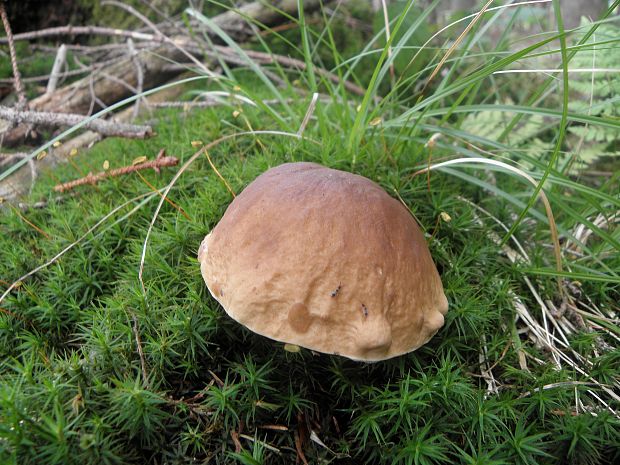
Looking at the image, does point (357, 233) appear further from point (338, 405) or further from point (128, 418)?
point (128, 418)

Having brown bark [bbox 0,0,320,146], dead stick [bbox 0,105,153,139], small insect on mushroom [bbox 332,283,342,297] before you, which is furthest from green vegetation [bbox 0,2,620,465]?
brown bark [bbox 0,0,320,146]

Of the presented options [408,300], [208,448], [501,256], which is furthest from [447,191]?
[208,448]

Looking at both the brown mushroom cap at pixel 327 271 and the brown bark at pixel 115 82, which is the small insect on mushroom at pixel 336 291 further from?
the brown bark at pixel 115 82

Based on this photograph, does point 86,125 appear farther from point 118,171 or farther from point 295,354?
point 295,354

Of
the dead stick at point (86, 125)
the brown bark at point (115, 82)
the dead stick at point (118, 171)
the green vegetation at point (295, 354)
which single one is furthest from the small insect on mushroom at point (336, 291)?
the brown bark at point (115, 82)

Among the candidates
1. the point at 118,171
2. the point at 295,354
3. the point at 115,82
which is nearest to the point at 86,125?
the point at 118,171

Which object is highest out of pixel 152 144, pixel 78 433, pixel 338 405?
pixel 152 144

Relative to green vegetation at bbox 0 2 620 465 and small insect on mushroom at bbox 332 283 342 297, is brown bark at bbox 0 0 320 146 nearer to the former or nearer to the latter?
green vegetation at bbox 0 2 620 465
